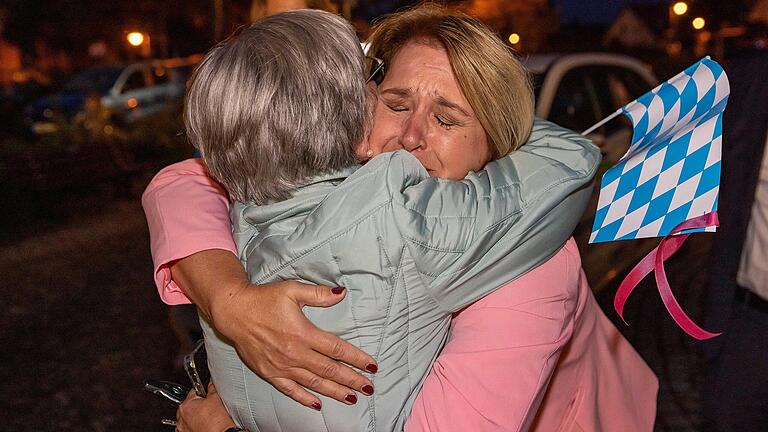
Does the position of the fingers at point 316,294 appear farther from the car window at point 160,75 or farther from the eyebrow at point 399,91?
the car window at point 160,75

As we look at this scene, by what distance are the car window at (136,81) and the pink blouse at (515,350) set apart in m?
15.4

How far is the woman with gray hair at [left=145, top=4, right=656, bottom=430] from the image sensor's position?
56.6 inches

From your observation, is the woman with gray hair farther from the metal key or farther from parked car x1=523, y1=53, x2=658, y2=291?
parked car x1=523, y1=53, x2=658, y2=291

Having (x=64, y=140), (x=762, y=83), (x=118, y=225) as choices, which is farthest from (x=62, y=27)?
(x=762, y=83)

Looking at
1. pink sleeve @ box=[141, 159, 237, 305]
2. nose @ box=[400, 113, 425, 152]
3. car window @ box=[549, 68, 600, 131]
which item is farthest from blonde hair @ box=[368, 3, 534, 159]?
car window @ box=[549, 68, 600, 131]

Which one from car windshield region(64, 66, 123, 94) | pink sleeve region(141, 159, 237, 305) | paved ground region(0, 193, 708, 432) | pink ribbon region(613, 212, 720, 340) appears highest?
pink ribbon region(613, 212, 720, 340)

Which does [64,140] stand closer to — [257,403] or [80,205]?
[80,205]

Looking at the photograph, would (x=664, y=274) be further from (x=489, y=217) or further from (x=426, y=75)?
(x=426, y=75)

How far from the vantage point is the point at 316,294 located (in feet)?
Result: 4.86

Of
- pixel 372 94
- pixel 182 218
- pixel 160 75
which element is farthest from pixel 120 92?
pixel 372 94

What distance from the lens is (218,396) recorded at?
1.89 meters

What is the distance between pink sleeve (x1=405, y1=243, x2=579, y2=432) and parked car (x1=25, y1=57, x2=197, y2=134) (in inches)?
570

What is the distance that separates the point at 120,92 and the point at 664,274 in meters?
16.0

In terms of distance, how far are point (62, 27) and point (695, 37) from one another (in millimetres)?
30595
